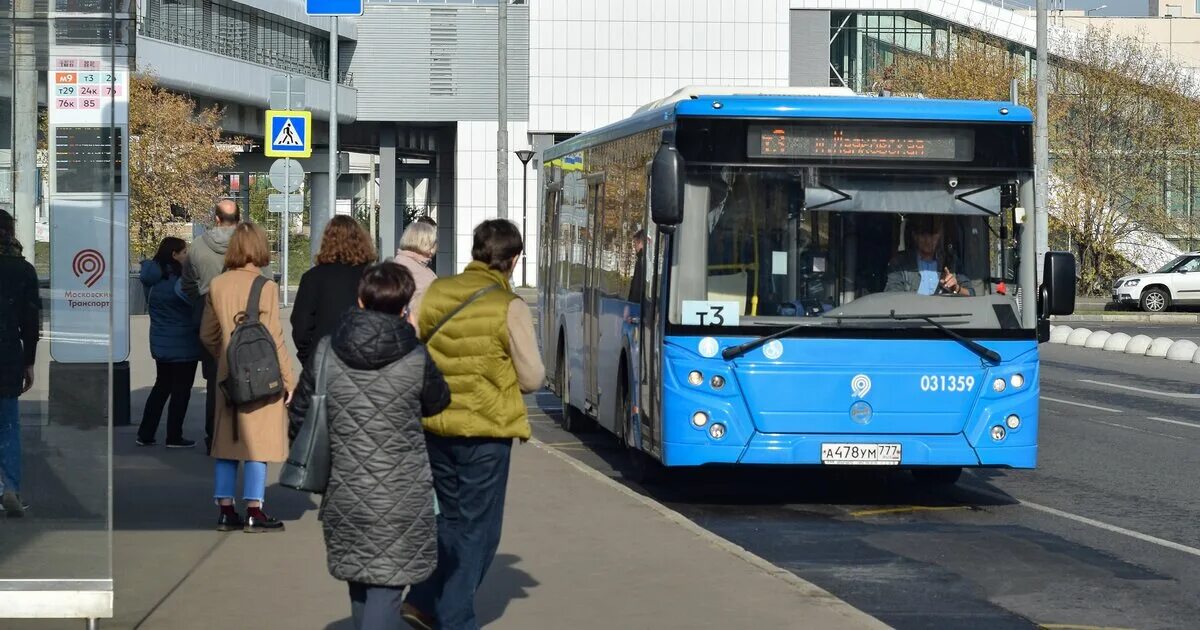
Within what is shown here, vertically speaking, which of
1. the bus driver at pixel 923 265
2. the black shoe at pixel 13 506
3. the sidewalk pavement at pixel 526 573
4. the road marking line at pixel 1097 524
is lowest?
the road marking line at pixel 1097 524

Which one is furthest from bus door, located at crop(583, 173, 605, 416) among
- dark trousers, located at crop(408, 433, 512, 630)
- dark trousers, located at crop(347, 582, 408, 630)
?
dark trousers, located at crop(347, 582, 408, 630)

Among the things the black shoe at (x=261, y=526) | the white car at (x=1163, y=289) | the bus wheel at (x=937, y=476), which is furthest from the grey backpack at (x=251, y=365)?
the white car at (x=1163, y=289)

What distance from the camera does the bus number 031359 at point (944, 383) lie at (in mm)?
11469

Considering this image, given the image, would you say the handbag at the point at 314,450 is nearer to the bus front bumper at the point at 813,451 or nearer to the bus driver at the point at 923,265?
the bus front bumper at the point at 813,451

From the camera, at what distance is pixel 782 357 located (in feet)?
37.4

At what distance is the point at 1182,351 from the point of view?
29.0m

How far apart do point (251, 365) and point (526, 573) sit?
2.00 meters

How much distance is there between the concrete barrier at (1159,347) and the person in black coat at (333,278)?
22804 mm

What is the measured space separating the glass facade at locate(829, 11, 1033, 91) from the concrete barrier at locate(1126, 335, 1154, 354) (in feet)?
123

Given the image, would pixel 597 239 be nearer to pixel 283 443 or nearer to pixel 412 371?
pixel 283 443

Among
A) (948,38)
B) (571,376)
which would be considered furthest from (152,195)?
(571,376)

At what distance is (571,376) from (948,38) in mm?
52563

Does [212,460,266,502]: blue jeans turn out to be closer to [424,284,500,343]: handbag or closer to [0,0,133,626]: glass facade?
[0,0,133,626]: glass facade

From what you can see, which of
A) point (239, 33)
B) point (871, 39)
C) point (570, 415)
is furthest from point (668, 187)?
point (871, 39)
